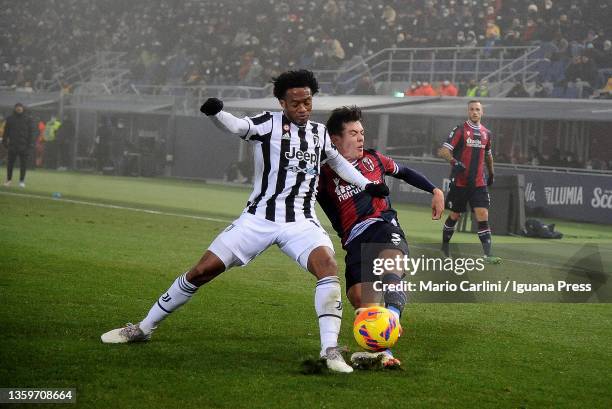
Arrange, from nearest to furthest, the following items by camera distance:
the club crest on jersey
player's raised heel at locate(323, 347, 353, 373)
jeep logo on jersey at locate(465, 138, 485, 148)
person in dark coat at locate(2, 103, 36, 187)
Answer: player's raised heel at locate(323, 347, 353, 373) < the club crest on jersey < jeep logo on jersey at locate(465, 138, 485, 148) < person in dark coat at locate(2, 103, 36, 187)

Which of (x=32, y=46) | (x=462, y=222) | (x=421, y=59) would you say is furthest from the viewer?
(x=32, y=46)

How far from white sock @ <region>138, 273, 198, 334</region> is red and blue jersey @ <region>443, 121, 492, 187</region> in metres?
8.10

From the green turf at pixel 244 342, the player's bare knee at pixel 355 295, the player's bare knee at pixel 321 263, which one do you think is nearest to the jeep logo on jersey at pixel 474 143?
the green turf at pixel 244 342

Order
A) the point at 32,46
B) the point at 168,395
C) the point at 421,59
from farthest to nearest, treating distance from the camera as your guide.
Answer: the point at 32,46, the point at 421,59, the point at 168,395

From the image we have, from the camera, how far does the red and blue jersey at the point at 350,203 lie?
731 cm

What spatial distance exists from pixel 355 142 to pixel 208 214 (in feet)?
43.0

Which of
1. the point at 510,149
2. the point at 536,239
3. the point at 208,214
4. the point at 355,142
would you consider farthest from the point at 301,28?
the point at 355,142

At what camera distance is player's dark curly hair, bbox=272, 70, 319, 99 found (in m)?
6.75

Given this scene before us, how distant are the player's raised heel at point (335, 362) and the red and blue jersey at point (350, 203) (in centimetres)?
111

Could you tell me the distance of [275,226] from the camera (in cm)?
Result: 677

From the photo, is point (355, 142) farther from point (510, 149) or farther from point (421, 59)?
point (421, 59)

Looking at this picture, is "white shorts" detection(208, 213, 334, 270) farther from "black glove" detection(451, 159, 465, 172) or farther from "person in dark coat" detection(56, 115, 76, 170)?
"person in dark coat" detection(56, 115, 76, 170)

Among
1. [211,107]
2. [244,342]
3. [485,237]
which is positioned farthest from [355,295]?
[485,237]

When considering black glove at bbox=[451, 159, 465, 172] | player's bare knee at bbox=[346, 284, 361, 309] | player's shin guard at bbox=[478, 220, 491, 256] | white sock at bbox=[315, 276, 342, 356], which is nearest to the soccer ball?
white sock at bbox=[315, 276, 342, 356]
